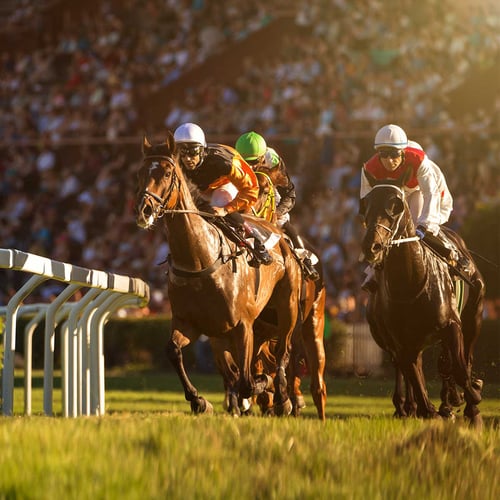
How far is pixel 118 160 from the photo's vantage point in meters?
20.0

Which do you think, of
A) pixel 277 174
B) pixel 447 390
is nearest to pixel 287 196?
pixel 277 174

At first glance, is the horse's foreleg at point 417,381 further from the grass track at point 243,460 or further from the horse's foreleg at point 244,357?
the grass track at point 243,460

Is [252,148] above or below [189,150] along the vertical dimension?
above

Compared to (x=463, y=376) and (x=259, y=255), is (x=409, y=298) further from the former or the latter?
(x=259, y=255)

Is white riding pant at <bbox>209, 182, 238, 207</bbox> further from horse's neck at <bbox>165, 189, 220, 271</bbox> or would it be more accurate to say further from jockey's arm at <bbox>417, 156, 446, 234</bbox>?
jockey's arm at <bbox>417, 156, 446, 234</bbox>

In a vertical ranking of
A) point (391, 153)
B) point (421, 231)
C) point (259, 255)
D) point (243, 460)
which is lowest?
point (243, 460)

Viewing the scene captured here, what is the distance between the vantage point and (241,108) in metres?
19.9

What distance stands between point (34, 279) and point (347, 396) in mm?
6548

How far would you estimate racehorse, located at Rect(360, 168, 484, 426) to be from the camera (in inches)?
267

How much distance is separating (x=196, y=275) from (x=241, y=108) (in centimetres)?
1327

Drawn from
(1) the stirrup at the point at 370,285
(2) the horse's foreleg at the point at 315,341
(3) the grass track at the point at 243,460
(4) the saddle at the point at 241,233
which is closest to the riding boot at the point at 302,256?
(2) the horse's foreleg at the point at 315,341

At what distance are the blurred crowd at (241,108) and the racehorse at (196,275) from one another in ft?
24.8


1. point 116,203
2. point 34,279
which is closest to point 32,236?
point 116,203

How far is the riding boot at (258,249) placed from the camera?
7328mm
